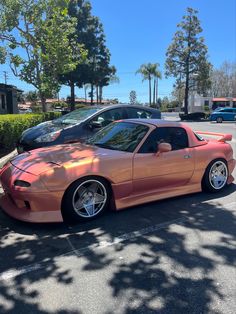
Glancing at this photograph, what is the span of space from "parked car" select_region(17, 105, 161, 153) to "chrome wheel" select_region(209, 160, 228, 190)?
3.00 meters

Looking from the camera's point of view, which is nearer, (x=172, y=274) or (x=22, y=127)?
(x=172, y=274)

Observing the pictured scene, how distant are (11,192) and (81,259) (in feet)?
4.92

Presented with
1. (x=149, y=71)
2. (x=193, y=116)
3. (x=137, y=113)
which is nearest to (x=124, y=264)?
(x=137, y=113)

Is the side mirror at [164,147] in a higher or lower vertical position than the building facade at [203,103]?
lower

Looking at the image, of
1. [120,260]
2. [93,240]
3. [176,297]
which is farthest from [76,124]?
[176,297]

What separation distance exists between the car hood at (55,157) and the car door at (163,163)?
466mm

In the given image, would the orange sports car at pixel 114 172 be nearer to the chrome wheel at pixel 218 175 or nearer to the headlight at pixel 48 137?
the chrome wheel at pixel 218 175

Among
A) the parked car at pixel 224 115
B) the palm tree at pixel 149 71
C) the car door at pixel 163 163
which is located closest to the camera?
the car door at pixel 163 163

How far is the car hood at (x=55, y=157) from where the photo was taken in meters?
4.66

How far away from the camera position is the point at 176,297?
9.71 ft

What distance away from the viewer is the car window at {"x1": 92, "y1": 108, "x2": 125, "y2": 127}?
334 inches

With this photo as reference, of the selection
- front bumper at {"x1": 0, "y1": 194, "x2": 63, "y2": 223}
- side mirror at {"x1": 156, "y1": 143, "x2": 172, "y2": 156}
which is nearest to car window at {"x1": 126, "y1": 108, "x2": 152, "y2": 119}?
side mirror at {"x1": 156, "y1": 143, "x2": 172, "y2": 156}

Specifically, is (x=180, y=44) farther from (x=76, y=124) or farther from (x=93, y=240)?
(x=93, y=240)

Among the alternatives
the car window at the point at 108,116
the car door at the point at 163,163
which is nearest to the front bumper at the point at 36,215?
the car door at the point at 163,163
